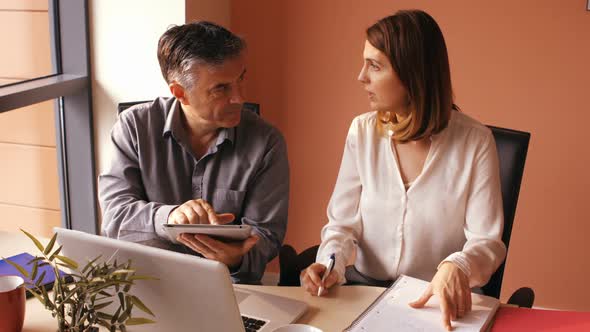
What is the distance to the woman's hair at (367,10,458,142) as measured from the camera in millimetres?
1865

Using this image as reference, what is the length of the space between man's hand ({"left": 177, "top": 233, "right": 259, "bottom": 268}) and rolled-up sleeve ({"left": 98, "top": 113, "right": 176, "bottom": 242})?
0.67 ft

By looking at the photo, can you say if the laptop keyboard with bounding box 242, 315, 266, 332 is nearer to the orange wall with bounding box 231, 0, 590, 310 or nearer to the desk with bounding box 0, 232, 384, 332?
the desk with bounding box 0, 232, 384, 332

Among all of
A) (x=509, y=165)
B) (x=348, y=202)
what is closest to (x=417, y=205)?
(x=348, y=202)

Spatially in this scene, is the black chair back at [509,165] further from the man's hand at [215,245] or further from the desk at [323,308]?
the man's hand at [215,245]

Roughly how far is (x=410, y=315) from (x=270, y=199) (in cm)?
61

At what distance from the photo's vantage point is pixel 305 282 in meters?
1.68

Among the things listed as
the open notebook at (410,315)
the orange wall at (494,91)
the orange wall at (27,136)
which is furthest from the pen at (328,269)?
the orange wall at (27,136)

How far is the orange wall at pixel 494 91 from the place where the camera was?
2.73 metres

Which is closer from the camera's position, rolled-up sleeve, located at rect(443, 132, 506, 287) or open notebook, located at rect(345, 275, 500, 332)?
open notebook, located at rect(345, 275, 500, 332)

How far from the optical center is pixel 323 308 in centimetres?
160

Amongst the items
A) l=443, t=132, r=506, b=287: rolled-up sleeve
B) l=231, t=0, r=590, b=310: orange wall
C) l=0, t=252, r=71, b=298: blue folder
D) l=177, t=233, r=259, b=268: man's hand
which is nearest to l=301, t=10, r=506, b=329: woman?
l=443, t=132, r=506, b=287: rolled-up sleeve

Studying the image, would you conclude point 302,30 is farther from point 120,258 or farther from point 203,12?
point 120,258

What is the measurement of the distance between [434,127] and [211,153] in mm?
619

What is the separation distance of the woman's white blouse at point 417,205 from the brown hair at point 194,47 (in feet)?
1.43
